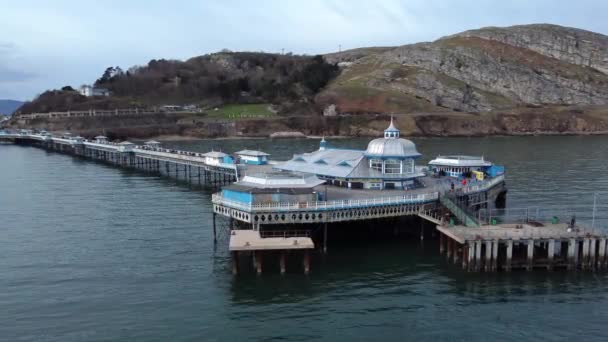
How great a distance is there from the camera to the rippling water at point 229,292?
34.4m

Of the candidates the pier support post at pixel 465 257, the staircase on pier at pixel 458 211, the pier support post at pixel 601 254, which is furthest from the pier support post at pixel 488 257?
the pier support post at pixel 601 254

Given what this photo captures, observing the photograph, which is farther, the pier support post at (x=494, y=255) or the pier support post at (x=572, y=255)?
the pier support post at (x=572, y=255)

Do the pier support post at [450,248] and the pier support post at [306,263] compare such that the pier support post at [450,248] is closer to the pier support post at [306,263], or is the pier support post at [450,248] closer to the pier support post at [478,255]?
the pier support post at [478,255]

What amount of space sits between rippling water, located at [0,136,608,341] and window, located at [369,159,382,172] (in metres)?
10.4

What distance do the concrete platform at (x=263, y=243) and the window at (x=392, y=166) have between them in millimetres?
19063

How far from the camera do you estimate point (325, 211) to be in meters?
49.0

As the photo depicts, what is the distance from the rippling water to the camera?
1355 inches

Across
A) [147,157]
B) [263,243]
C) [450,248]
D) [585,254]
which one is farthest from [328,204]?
[147,157]

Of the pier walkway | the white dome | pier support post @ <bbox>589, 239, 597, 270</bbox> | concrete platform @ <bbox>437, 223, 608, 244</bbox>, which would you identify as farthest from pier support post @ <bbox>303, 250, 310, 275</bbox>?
the pier walkway

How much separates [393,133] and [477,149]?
301 ft

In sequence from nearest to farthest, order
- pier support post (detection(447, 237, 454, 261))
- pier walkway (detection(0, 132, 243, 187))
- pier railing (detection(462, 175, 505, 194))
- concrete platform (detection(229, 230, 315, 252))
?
1. concrete platform (detection(229, 230, 315, 252))
2. pier support post (detection(447, 237, 454, 261))
3. pier railing (detection(462, 175, 505, 194))
4. pier walkway (detection(0, 132, 243, 187))

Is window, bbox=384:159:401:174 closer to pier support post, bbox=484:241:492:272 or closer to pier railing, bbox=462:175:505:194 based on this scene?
pier railing, bbox=462:175:505:194

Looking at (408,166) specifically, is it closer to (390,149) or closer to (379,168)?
(390,149)

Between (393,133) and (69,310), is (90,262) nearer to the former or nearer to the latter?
A: (69,310)
